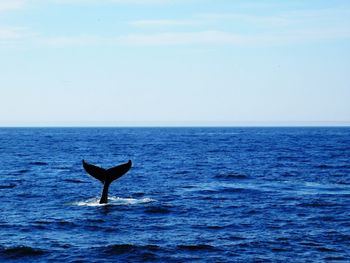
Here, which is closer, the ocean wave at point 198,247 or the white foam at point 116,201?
the ocean wave at point 198,247

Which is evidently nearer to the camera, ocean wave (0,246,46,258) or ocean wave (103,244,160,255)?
ocean wave (0,246,46,258)

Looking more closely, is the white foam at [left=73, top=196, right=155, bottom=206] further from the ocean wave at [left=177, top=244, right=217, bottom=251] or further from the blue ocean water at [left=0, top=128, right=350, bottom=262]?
the ocean wave at [left=177, top=244, right=217, bottom=251]

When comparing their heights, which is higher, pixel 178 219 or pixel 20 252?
pixel 178 219

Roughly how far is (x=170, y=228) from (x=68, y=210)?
18.9ft

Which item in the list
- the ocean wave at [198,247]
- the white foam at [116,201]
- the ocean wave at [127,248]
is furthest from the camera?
the white foam at [116,201]

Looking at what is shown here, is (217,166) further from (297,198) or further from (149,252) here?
(149,252)

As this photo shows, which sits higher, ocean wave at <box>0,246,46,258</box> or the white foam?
the white foam

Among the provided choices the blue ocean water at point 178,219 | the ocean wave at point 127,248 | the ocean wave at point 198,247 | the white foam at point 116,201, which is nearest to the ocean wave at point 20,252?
the blue ocean water at point 178,219

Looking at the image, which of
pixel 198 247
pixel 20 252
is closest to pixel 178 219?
pixel 198 247

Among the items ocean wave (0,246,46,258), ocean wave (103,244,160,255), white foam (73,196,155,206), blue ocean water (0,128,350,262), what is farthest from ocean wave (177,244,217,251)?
white foam (73,196,155,206)

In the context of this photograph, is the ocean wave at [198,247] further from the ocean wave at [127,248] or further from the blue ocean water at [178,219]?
the ocean wave at [127,248]

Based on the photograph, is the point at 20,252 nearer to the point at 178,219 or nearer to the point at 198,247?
the point at 198,247

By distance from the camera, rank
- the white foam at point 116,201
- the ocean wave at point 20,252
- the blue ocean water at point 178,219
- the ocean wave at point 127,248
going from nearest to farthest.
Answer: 1. the ocean wave at point 20,252
2. the blue ocean water at point 178,219
3. the ocean wave at point 127,248
4. the white foam at point 116,201

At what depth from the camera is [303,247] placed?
58.0 ft
